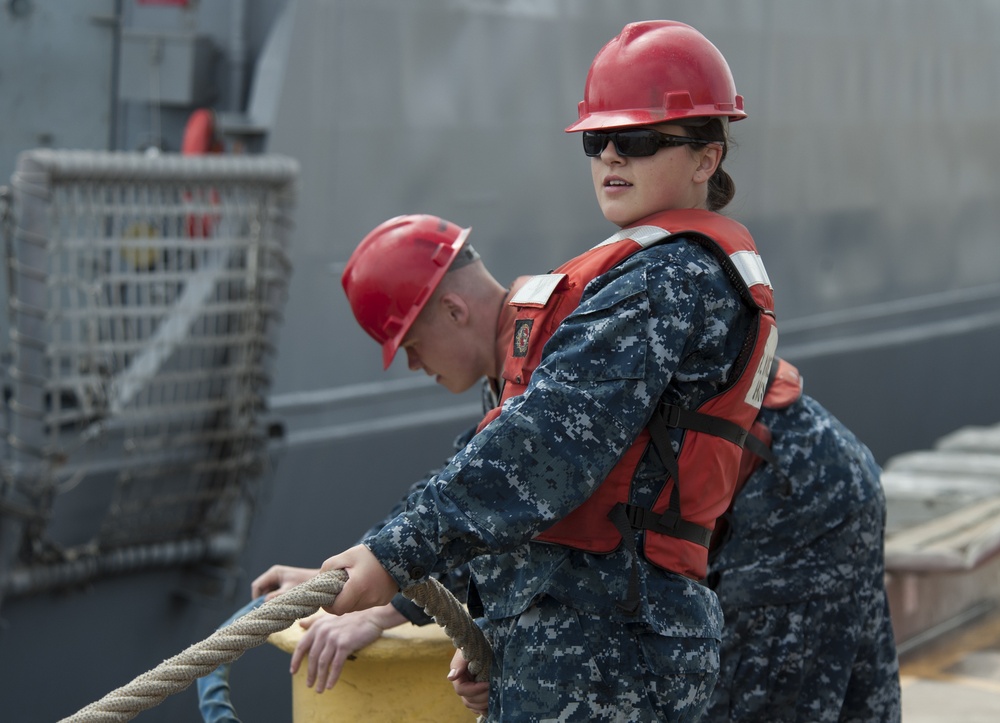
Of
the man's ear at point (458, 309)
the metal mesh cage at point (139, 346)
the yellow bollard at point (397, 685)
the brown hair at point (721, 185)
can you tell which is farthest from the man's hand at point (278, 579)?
the metal mesh cage at point (139, 346)

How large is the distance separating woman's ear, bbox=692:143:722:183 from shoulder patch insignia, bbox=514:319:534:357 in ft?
1.06

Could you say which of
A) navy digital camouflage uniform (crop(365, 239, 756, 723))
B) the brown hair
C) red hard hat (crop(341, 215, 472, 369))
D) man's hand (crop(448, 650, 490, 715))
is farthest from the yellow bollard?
the brown hair

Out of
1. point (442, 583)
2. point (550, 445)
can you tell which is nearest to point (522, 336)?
point (550, 445)

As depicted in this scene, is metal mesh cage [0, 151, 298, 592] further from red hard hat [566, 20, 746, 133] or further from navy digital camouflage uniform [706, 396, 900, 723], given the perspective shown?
red hard hat [566, 20, 746, 133]

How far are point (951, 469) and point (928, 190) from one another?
3974 millimetres

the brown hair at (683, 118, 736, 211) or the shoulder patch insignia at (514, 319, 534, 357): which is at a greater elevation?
the brown hair at (683, 118, 736, 211)

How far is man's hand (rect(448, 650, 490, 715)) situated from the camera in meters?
1.94

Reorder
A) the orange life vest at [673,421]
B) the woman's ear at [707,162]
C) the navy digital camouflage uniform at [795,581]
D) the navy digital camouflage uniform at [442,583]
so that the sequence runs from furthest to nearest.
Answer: the navy digital camouflage uniform at [795,581]
the navy digital camouflage uniform at [442,583]
the woman's ear at [707,162]
the orange life vest at [673,421]

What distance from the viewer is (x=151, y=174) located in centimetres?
405

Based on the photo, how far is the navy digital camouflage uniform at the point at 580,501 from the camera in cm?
158

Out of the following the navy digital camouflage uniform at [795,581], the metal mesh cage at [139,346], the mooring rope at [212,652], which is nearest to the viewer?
the mooring rope at [212,652]

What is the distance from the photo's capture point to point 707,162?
71.5 inches

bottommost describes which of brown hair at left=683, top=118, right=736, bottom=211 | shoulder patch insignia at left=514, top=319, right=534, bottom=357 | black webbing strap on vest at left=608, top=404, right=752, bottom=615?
black webbing strap on vest at left=608, top=404, right=752, bottom=615

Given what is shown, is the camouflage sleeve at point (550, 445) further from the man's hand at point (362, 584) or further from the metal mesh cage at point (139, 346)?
the metal mesh cage at point (139, 346)
